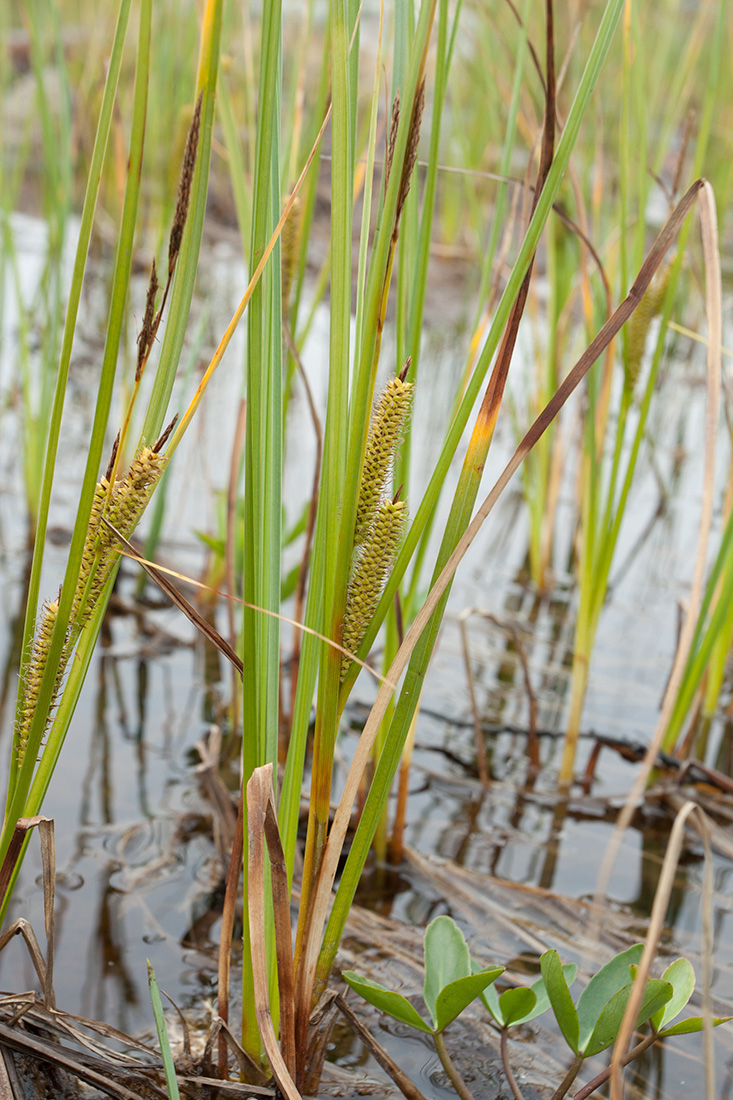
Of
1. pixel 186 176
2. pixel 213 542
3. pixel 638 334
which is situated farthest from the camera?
pixel 213 542

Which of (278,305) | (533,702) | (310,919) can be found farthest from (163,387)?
(533,702)

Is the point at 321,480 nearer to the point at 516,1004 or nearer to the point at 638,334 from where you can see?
the point at 516,1004

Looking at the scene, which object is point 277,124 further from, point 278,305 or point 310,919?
point 310,919

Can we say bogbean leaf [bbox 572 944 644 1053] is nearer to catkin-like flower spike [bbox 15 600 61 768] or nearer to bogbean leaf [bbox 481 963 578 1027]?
bogbean leaf [bbox 481 963 578 1027]

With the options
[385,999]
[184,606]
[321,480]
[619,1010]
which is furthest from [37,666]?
[619,1010]

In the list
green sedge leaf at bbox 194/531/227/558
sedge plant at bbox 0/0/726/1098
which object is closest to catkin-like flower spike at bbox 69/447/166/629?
sedge plant at bbox 0/0/726/1098

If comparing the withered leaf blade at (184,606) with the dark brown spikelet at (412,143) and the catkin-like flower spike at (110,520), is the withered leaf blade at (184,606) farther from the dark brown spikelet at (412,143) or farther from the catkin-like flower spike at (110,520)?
the dark brown spikelet at (412,143)

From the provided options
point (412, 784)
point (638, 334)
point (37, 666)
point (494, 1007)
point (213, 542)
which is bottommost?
point (412, 784)
